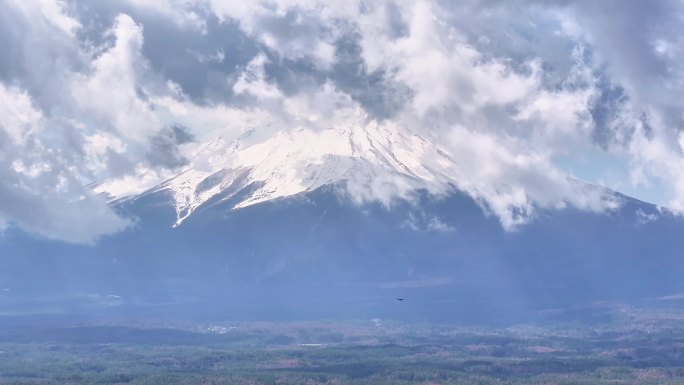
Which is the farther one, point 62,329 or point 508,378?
point 62,329

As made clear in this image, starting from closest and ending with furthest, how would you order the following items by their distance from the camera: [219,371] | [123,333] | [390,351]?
[219,371], [390,351], [123,333]

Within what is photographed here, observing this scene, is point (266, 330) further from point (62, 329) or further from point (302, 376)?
point (302, 376)

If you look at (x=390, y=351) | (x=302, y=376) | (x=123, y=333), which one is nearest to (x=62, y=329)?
(x=123, y=333)

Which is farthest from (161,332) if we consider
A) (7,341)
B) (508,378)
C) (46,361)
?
(508,378)

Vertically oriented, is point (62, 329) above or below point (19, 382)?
above

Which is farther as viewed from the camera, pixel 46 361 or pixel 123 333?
pixel 123 333

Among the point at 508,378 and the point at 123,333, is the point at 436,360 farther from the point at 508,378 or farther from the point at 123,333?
the point at 123,333

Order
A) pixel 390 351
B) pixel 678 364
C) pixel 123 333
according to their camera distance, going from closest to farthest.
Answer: pixel 678 364 < pixel 390 351 < pixel 123 333

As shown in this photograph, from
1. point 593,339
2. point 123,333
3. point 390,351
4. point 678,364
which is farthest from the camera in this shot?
point 123,333

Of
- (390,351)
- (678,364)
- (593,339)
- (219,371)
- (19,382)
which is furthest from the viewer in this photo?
(593,339)
